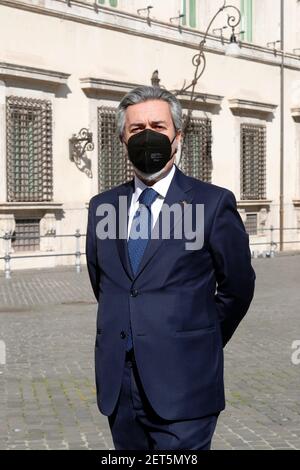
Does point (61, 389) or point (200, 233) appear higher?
point (200, 233)

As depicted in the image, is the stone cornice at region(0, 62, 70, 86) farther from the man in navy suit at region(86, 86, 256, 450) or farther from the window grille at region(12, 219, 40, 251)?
the man in navy suit at region(86, 86, 256, 450)

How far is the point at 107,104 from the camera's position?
70.3 feet

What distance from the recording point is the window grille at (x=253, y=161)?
2611cm

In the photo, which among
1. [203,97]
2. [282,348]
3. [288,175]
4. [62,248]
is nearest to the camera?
[282,348]

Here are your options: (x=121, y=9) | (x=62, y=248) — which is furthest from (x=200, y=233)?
(x=121, y=9)

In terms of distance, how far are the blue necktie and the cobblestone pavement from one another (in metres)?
2.63

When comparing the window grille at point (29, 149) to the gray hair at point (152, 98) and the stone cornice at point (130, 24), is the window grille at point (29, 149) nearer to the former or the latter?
the stone cornice at point (130, 24)

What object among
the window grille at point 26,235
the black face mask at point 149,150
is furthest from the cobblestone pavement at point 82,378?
the window grille at point 26,235

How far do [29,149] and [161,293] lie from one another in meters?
16.9

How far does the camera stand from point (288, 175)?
2827 centimetres

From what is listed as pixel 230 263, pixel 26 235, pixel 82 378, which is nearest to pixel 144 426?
pixel 230 263

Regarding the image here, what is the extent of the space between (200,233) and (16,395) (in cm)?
437

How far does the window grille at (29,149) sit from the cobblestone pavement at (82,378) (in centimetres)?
524

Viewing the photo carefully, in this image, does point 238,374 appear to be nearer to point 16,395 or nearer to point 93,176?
point 16,395
